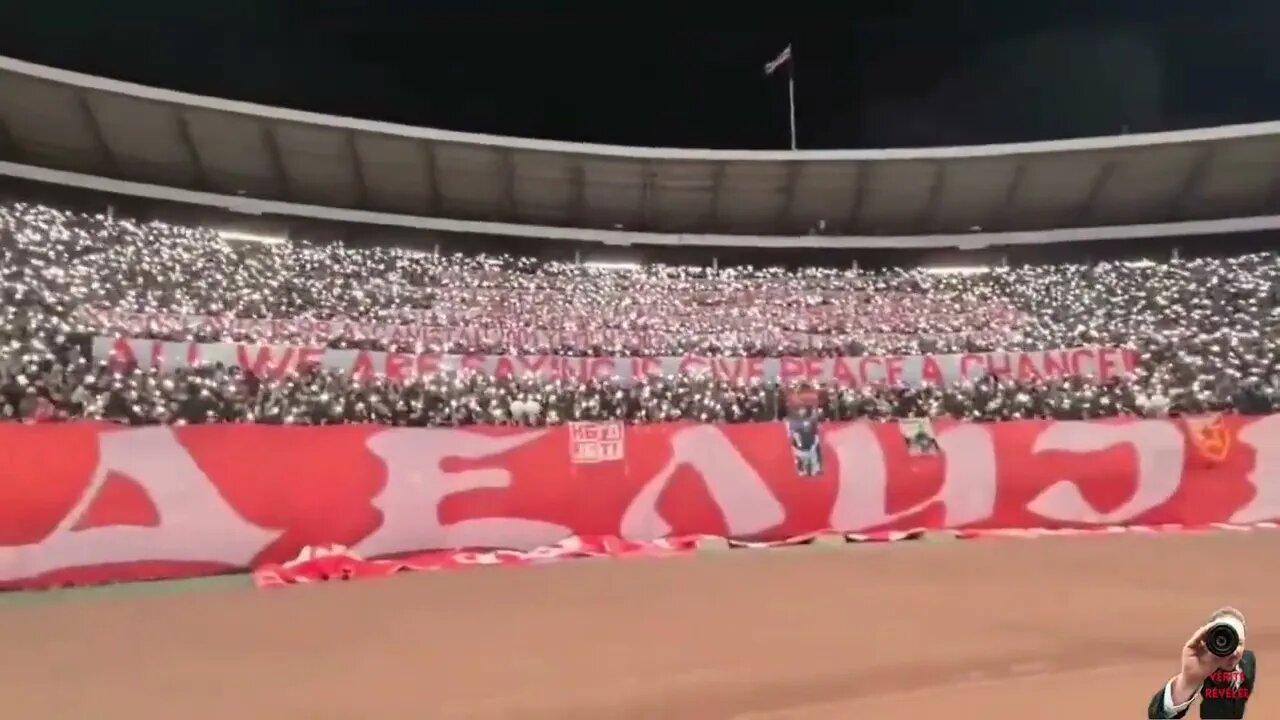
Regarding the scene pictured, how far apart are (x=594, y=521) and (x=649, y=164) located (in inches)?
648

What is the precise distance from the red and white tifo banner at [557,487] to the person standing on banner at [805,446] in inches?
2.6

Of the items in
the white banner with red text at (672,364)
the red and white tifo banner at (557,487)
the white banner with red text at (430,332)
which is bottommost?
the red and white tifo banner at (557,487)

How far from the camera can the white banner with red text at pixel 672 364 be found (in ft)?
56.4

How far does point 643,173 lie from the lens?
81.4ft

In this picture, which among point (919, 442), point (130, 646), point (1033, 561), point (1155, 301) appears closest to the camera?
point (130, 646)

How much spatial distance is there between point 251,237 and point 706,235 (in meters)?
11.7

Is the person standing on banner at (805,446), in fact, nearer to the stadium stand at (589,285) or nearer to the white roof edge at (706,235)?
the stadium stand at (589,285)

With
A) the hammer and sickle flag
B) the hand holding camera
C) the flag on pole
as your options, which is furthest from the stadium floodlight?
the hand holding camera

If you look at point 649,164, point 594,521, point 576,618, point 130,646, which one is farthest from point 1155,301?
point 130,646

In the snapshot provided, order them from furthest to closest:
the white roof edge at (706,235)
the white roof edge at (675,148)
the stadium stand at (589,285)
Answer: the white roof edge at (706,235) → the white roof edge at (675,148) → the stadium stand at (589,285)

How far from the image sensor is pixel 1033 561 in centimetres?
831

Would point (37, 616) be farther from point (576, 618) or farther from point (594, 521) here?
point (594, 521)

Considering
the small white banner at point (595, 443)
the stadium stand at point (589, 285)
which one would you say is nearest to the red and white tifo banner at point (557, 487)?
the small white banner at point (595, 443)

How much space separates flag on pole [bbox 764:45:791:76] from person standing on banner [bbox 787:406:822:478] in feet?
64.9
